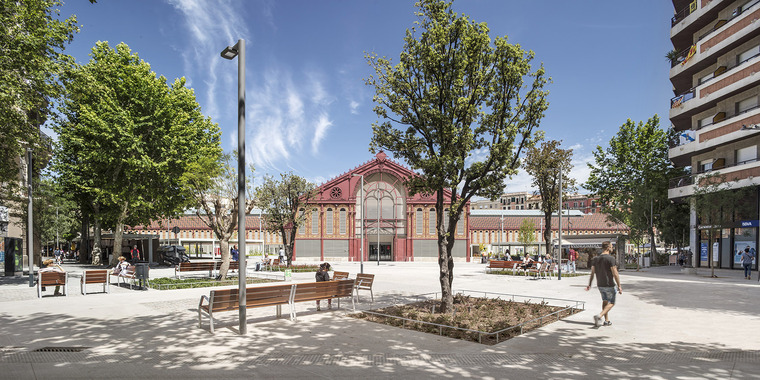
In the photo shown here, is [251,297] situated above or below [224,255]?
above

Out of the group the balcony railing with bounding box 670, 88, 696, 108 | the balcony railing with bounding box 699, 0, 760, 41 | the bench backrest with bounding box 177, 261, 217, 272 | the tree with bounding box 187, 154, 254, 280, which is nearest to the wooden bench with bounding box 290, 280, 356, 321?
the tree with bounding box 187, 154, 254, 280

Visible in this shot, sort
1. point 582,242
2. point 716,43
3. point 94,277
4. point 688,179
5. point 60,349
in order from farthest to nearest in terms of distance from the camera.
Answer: point 582,242
point 688,179
point 716,43
point 94,277
point 60,349

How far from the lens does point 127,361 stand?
22.3 feet

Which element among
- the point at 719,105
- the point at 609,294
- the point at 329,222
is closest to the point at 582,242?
the point at 719,105

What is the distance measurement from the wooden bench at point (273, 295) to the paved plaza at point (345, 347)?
0.44 meters

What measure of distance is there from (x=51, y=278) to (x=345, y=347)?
1239cm

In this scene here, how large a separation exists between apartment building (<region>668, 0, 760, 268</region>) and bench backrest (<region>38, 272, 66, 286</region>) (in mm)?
32790

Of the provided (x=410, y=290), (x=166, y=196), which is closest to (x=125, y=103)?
(x=166, y=196)

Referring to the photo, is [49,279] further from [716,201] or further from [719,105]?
[719,105]

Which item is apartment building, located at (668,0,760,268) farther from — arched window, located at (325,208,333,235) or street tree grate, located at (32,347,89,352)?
arched window, located at (325,208,333,235)

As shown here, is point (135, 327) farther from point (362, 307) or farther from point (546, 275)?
point (546, 275)

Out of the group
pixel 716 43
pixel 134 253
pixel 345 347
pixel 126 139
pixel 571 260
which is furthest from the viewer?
pixel 134 253

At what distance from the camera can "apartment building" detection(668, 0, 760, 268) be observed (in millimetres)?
27453

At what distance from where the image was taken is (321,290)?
1110 centimetres
